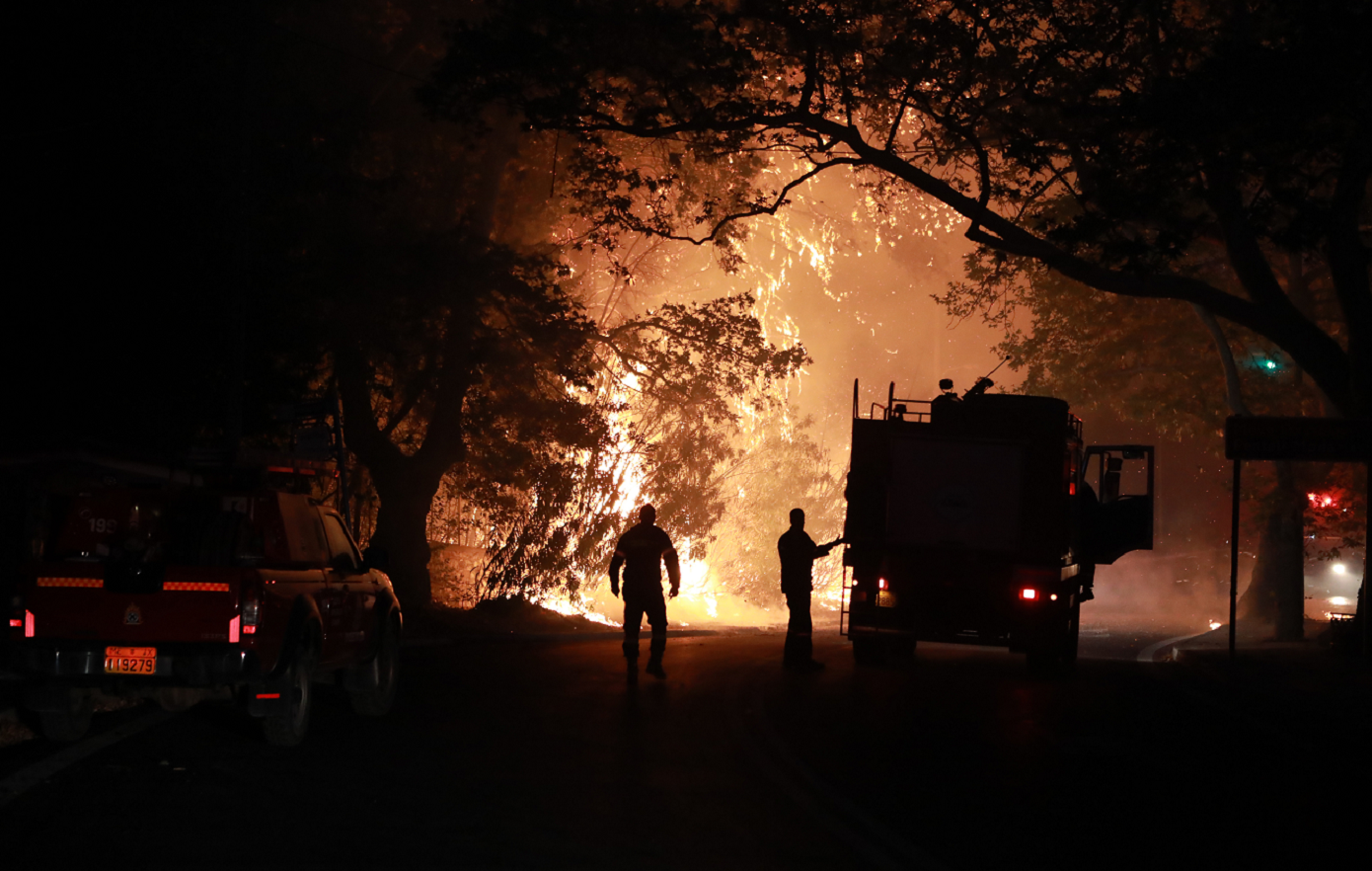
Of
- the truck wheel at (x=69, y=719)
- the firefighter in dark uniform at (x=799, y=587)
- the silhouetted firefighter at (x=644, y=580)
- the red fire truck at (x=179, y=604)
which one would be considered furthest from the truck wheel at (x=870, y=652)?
the truck wheel at (x=69, y=719)

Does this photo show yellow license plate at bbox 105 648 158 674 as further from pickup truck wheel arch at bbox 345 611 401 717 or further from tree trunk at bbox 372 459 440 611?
tree trunk at bbox 372 459 440 611

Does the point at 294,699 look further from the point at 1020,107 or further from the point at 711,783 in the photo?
the point at 1020,107

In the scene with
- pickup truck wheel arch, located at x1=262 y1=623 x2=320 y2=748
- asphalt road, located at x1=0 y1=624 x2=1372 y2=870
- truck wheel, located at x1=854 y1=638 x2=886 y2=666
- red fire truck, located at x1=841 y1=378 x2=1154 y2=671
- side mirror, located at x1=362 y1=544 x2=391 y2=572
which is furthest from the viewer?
truck wheel, located at x1=854 y1=638 x2=886 y2=666

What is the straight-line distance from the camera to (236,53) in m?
→ 25.1

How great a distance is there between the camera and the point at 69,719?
33.5ft

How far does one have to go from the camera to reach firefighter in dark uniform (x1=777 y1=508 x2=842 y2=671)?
1758 centimetres

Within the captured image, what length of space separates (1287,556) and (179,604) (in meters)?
30.0

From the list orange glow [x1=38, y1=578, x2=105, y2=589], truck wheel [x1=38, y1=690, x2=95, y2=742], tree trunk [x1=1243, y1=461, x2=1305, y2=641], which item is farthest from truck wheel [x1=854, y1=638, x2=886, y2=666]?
tree trunk [x1=1243, y1=461, x2=1305, y2=641]

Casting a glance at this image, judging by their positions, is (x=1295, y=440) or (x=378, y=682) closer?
(x=378, y=682)

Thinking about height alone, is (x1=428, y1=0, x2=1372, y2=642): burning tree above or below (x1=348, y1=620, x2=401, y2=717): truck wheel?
above

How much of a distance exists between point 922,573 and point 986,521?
39.6 inches

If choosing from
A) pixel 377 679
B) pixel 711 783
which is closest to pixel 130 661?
pixel 377 679

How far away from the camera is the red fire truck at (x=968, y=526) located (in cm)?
1784

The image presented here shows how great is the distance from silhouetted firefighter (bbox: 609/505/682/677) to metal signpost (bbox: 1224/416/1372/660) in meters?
7.33
